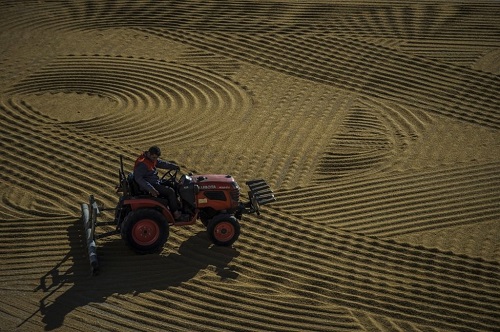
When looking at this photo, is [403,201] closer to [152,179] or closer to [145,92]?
[152,179]

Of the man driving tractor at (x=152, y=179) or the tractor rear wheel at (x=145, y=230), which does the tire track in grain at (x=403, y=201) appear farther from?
the tractor rear wheel at (x=145, y=230)

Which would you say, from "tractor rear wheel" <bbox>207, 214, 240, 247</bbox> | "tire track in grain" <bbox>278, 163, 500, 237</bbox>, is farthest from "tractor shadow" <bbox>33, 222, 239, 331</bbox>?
"tire track in grain" <bbox>278, 163, 500, 237</bbox>

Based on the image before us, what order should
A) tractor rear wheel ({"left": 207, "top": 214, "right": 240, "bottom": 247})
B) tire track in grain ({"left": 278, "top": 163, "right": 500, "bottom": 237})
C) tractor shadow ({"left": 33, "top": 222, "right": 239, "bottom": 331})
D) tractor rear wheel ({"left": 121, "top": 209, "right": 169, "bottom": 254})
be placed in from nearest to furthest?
tractor shadow ({"left": 33, "top": 222, "right": 239, "bottom": 331})
tractor rear wheel ({"left": 121, "top": 209, "right": 169, "bottom": 254})
tractor rear wheel ({"left": 207, "top": 214, "right": 240, "bottom": 247})
tire track in grain ({"left": 278, "top": 163, "right": 500, "bottom": 237})

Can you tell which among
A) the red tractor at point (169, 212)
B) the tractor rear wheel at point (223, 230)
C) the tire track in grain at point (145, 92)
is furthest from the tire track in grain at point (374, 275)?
the tire track in grain at point (145, 92)

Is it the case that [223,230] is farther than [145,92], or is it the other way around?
[145,92]

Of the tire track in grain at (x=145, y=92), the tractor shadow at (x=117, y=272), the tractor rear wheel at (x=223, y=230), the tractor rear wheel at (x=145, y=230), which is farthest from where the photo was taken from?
the tire track in grain at (x=145, y=92)

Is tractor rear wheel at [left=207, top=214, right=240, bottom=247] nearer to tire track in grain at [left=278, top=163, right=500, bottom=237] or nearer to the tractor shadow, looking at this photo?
the tractor shadow

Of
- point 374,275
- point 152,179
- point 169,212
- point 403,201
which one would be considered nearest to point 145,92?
point 152,179
